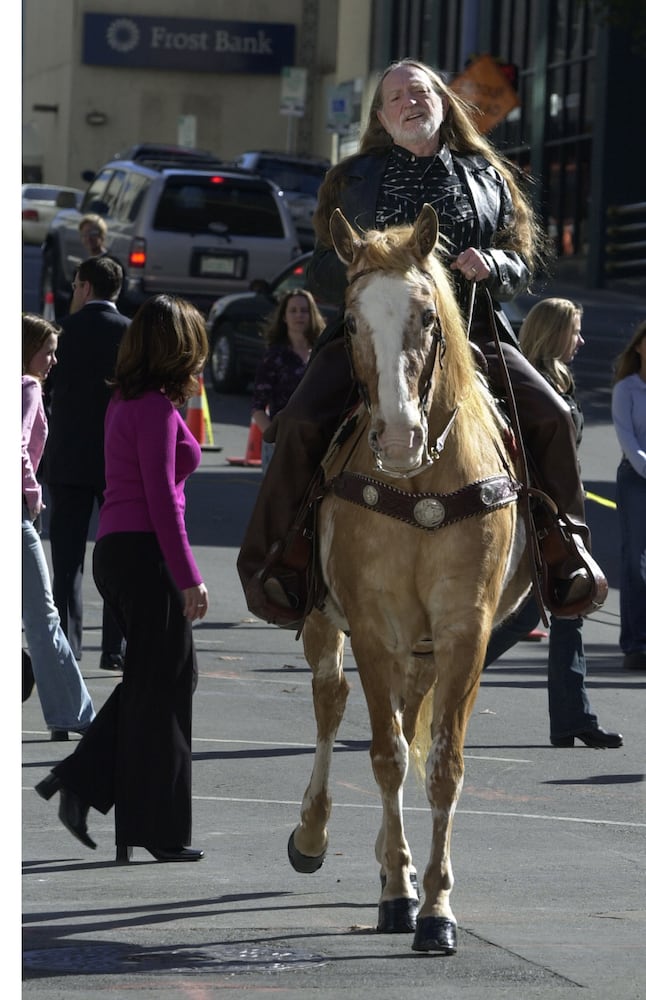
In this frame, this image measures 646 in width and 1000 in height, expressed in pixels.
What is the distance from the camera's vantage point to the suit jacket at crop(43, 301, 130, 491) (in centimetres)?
1163

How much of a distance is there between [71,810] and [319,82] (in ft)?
193

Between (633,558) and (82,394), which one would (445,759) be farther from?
(633,558)

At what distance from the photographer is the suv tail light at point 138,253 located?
27.2 meters

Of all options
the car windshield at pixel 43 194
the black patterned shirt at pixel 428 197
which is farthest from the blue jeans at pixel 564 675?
the car windshield at pixel 43 194

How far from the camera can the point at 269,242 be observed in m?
28.1

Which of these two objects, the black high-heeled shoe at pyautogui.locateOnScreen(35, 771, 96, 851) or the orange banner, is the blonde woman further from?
the orange banner

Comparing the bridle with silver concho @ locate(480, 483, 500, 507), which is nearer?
the bridle

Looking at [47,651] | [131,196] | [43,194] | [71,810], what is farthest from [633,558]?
[43,194]

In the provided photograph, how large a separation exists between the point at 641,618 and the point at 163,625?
230 inches

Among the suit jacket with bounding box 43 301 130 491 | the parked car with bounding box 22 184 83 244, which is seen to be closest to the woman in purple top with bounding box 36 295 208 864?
the suit jacket with bounding box 43 301 130 491

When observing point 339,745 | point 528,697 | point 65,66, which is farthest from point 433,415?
point 65,66

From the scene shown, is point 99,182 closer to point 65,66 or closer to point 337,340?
point 337,340

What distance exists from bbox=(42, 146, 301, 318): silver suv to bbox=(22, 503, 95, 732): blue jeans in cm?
1723

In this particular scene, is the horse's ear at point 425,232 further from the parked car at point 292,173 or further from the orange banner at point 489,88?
the parked car at point 292,173
